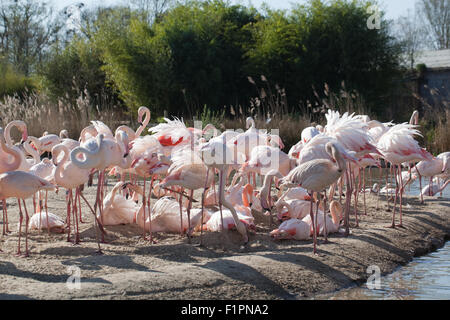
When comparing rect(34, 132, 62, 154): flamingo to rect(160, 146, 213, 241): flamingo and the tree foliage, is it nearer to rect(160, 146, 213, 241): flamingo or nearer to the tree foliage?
rect(160, 146, 213, 241): flamingo

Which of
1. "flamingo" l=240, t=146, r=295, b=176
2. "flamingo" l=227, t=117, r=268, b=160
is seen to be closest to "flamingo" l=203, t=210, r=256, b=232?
"flamingo" l=240, t=146, r=295, b=176

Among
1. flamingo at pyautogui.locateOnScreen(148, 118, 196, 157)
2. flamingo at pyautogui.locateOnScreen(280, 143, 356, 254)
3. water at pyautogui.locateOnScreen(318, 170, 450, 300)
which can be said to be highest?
flamingo at pyautogui.locateOnScreen(148, 118, 196, 157)

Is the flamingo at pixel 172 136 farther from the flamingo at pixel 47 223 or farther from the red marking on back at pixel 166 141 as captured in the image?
the flamingo at pixel 47 223

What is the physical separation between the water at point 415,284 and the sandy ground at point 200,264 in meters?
0.11

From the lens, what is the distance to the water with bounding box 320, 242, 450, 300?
13.9ft

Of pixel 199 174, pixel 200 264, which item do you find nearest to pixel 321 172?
pixel 199 174

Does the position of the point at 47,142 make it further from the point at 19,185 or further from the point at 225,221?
the point at 225,221

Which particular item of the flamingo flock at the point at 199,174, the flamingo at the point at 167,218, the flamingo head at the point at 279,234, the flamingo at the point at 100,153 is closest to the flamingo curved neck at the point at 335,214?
the flamingo flock at the point at 199,174

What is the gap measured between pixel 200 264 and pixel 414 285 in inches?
66.7

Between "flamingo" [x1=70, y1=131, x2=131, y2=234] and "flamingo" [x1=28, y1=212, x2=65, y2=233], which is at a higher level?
"flamingo" [x1=70, y1=131, x2=131, y2=234]

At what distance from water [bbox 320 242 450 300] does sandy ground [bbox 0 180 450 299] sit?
0.35 feet

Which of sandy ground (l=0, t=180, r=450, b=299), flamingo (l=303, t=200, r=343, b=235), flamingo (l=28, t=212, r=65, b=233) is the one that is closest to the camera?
sandy ground (l=0, t=180, r=450, b=299)

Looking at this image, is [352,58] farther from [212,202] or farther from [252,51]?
[212,202]
